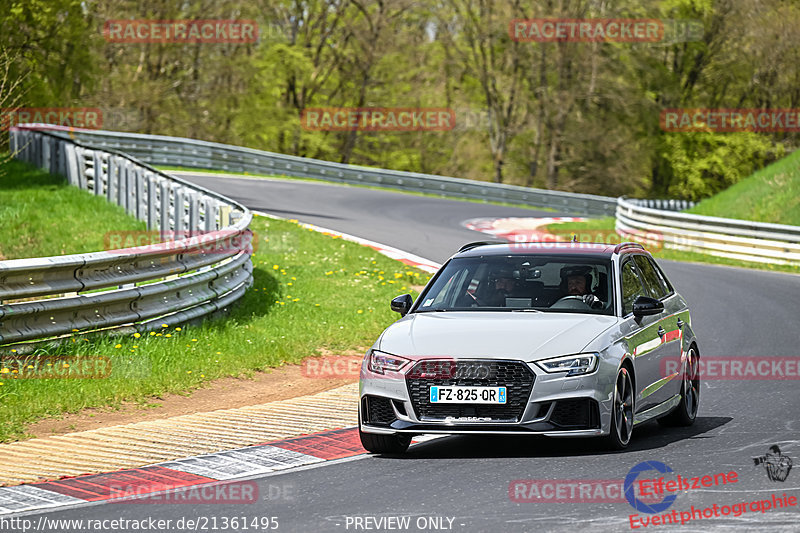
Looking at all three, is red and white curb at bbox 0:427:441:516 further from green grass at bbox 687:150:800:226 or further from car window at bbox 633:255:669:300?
green grass at bbox 687:150:800:226

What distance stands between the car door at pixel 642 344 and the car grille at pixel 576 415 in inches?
33.3

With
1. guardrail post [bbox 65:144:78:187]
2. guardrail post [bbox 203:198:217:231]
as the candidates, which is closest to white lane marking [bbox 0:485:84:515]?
guardrail post [bbox 203:198:217:231]

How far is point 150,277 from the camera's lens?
41.0ft

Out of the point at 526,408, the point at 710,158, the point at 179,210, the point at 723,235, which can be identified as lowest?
the point at 710,158

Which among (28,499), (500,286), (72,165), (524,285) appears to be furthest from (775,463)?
(72,165)

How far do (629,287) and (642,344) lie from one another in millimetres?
682

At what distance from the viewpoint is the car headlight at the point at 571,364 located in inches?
310

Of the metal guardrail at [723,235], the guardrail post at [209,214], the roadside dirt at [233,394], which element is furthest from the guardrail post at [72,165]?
the metal guardrail at [723,235]

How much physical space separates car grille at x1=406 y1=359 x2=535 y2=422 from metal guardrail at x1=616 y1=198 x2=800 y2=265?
19320 millimetres

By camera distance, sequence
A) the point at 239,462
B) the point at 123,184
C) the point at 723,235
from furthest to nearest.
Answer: the point at 723,235
the point at 123,184
the point at 239,462

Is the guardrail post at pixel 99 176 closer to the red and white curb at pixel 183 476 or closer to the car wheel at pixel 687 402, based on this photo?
the red and white curb at pixel 183 476

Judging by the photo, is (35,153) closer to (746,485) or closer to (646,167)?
(746,485)

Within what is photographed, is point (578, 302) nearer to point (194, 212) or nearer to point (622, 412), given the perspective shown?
point (622, 412)

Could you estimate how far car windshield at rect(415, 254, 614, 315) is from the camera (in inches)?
357
